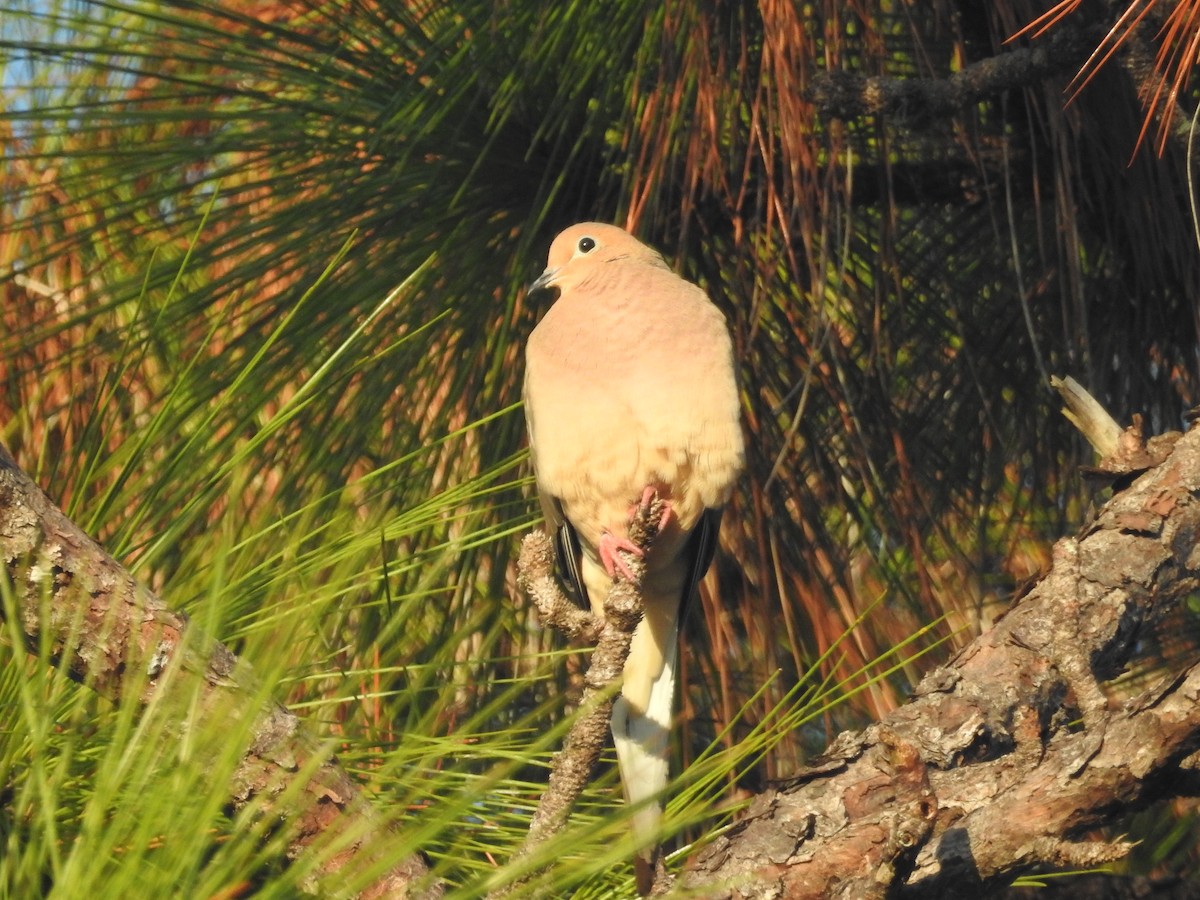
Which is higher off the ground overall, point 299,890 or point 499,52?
point 499,52

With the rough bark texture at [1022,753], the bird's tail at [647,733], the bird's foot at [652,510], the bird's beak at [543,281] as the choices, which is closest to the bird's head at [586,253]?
the bird's beak at [543,281]

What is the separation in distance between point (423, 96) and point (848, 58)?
0.65 metres

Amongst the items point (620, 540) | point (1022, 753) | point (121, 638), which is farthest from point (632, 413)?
point (121, 638)

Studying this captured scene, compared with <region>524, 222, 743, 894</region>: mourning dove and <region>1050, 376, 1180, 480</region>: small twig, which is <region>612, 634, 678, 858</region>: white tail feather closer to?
Result: <region>524, 222, 743, 894</region>: mourning dove

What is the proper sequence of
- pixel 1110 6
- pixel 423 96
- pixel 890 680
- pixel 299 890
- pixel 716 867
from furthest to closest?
pixel 890 680 < pixel 423 96 < pixel 1110 6 < pixel 716 867 < pixel 299 890

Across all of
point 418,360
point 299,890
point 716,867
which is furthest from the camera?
point 418,360

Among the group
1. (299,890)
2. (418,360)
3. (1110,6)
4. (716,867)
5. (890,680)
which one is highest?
(1110,6)

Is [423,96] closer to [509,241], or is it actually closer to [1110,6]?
[509,241]

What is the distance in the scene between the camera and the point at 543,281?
1.99m

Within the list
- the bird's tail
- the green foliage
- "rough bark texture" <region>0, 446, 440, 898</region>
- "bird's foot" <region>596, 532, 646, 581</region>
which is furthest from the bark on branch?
"rough bark texture" <region>0, 446, 440, 898</region>

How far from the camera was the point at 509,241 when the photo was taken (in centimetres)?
211

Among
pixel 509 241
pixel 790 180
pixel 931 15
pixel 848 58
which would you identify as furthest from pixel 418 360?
pixel 931 15

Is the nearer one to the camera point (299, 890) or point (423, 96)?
point (299, 890)

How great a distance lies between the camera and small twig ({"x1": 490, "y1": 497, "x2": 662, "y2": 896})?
1.21m
